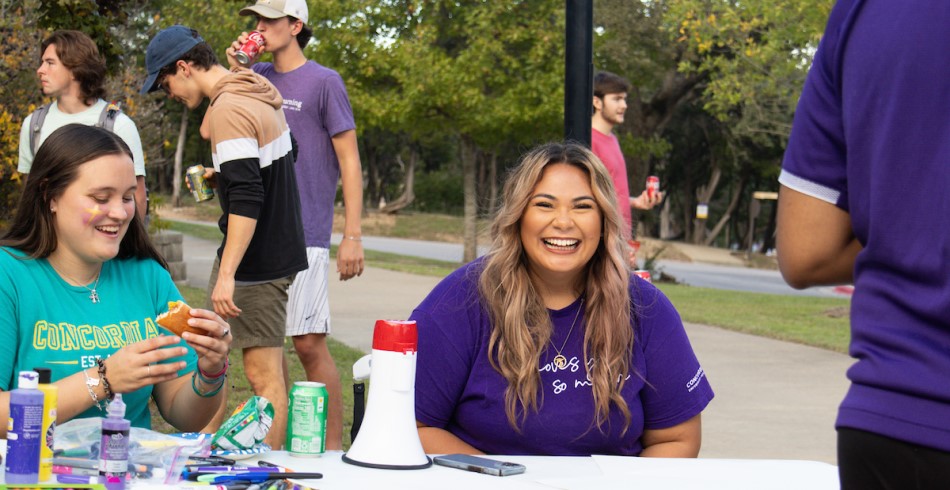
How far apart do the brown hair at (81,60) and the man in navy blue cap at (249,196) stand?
88cm

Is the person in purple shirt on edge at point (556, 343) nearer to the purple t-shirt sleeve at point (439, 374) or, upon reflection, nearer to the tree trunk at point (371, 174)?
the purple t-shirt sleeve at point (439, 374)

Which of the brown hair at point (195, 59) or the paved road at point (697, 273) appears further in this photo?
the paved road at point (697, 273)

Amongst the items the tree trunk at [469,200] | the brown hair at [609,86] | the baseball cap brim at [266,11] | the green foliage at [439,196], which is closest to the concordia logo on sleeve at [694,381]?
the baseball cap brim at [266,11]

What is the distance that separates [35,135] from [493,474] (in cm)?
367

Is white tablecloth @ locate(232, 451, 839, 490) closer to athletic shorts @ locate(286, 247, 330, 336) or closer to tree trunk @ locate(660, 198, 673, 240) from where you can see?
athletic shorts @ locate(286, 247, 330, 336)

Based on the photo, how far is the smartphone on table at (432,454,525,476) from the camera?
2605 millimetres

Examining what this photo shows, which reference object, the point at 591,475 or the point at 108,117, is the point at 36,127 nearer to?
the point at 108,117

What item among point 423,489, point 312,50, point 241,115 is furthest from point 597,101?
point 312,50

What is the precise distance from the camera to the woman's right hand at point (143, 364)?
9.08 ft

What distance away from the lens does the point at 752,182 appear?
53375mm

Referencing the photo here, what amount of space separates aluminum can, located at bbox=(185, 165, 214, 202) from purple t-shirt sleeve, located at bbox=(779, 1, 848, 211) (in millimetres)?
3187

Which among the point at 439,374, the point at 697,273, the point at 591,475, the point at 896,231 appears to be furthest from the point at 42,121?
the point at 697,273

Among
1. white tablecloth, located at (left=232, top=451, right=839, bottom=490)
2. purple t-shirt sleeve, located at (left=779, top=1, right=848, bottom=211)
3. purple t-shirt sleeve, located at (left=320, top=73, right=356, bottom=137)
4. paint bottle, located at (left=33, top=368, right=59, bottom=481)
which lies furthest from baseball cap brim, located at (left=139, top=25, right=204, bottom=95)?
purple t-shirt sleeve, located at (left=779, top=1, right=848, bottom=211)

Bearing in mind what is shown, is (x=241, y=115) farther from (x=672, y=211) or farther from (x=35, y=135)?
(x=672, y=211)
